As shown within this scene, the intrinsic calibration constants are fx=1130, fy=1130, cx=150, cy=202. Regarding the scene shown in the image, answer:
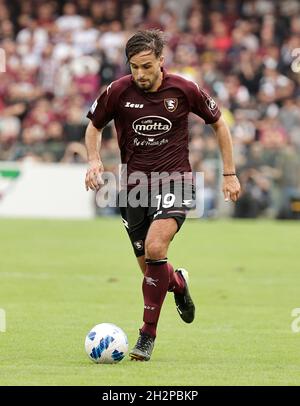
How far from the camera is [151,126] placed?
9.17 metres

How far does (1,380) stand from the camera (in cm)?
761

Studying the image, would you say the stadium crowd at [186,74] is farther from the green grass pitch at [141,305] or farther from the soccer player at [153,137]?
the soccer player at [153,137]

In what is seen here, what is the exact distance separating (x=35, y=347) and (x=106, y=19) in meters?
21.3

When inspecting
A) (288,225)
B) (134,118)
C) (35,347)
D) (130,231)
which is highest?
(134,118)

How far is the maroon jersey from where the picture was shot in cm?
915

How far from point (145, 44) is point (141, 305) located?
419cm

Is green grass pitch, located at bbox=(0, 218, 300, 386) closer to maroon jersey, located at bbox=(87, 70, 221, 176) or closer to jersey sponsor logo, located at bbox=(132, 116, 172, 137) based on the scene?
maroon jersey, located at bbox=(87, 70, 221, 176)

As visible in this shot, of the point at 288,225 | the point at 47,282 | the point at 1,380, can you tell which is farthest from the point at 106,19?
the point at 1,380

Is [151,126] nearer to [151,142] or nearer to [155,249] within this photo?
[151,142]

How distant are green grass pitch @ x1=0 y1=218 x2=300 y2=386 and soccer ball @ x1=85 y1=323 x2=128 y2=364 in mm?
89

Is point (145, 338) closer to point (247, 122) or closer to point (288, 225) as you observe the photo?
point (288, 225)

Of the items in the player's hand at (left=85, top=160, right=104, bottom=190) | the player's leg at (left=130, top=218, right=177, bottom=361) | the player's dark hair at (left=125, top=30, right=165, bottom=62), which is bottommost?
the player's leg at (left=130, top=218, right=177, bottom=361)

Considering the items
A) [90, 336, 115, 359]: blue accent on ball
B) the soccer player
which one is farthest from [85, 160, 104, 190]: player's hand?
[90, 336, 115, 359]: blue accent on ball

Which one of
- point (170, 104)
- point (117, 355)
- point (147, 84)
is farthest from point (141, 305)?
point (147, 84)
